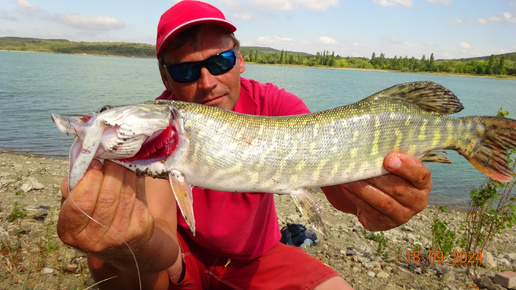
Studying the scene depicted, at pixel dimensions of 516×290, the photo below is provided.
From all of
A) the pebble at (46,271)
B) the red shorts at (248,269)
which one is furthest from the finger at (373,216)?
the pebble at (46,271)

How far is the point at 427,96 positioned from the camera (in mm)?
2715

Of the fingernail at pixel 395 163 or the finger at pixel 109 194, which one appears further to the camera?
the fingernail at pixel 395 163

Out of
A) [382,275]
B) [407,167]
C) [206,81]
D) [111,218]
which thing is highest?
[206,81]

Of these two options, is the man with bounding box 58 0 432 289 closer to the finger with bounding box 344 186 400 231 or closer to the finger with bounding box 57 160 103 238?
the finger with bounding box 344 186 400 231

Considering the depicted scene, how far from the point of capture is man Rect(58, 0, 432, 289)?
2756 mm

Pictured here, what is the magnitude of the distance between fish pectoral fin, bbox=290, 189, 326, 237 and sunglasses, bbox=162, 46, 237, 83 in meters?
1.65

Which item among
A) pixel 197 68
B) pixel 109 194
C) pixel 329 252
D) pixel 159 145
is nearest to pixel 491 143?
pixel 159 145

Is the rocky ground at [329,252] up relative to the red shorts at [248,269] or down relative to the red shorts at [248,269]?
down

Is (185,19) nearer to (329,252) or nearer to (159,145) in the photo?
(159,145)

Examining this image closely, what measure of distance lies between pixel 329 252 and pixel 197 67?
3.83m

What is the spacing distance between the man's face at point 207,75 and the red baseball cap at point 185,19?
123 millimetres

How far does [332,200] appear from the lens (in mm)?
3512

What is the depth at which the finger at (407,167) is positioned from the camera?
2553mm

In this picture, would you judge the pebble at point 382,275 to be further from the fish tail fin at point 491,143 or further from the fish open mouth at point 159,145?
the fish open mouth at point 159,145
